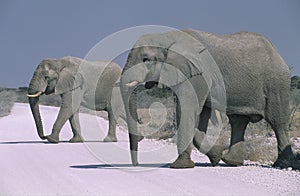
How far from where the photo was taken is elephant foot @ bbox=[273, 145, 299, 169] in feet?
40.5

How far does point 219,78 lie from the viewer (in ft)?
41.7

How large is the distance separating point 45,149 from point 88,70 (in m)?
6.53

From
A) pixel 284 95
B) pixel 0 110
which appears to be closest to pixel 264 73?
pixel 284 95

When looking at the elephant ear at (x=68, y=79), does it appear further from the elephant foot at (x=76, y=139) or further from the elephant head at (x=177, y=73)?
the elephant head at (x=177, y=73)

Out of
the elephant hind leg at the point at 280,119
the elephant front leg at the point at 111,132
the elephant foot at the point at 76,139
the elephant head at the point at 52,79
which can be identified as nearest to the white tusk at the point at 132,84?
the elephant hind leg at the point at 280,119

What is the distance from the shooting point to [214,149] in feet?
41.1

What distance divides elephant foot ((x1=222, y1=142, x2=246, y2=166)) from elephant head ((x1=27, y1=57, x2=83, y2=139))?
8466 mm

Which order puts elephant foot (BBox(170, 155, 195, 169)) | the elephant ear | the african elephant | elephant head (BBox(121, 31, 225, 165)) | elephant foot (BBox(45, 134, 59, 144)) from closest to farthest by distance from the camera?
elephant head (BBox(121, 31, 225, 165))
elephant foot (BBox(170, 155, 195, 169))
the african elephant
elephant foot (BBox(45, 134, 59, 144))
the elephant ear

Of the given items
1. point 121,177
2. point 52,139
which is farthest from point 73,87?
point 121,177

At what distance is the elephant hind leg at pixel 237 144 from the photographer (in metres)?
12.8

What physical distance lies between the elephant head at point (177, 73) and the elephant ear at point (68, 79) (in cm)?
886

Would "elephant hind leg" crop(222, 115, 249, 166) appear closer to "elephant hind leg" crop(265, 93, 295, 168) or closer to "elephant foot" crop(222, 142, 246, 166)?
"elephant foot" crop(222, 142, 246, 166)

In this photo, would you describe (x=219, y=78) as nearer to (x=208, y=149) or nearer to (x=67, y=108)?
(x=208, y=149)

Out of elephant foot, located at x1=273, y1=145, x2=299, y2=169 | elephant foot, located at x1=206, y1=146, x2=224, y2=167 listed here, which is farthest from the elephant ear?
elephant foot, located at x1=273, y1=145, x2=299, y2=169
